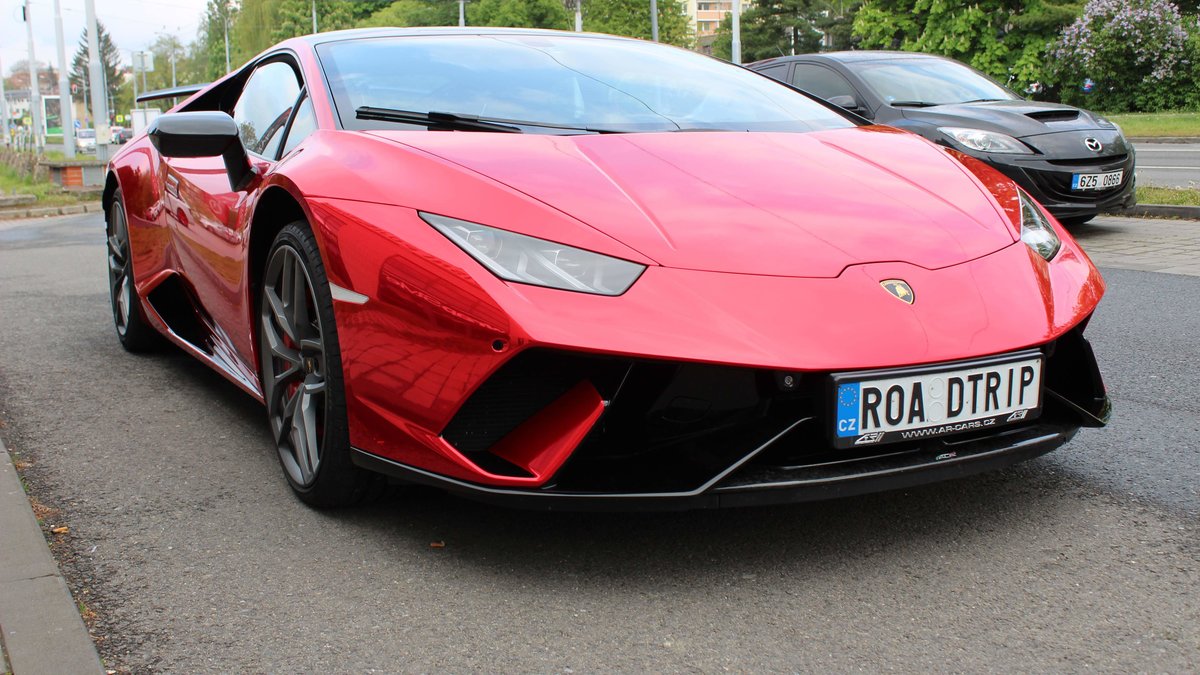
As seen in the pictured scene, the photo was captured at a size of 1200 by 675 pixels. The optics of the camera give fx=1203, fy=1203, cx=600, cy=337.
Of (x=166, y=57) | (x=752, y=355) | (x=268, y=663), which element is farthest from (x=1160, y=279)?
(x=166, y=57)

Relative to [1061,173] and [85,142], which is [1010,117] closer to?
[1061,173]

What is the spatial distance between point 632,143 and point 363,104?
724 mm

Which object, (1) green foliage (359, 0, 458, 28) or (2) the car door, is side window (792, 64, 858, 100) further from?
(1) green foliage (359, 0, 458, 28)

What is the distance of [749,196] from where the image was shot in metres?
2.63

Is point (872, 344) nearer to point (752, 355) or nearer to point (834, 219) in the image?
point (752, 355)

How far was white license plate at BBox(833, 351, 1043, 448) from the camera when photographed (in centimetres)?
224

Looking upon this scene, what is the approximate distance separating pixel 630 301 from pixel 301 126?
1.39 metres

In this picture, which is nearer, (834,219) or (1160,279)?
(834,219)

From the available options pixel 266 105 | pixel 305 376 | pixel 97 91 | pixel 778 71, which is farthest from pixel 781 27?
pixel 305 376

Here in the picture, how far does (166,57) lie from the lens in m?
118

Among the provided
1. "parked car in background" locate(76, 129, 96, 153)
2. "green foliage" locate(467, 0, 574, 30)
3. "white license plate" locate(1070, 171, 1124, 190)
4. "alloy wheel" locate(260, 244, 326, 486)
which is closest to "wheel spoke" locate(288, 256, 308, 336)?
"alloy wheel" locate(260, 244, 326, 486)

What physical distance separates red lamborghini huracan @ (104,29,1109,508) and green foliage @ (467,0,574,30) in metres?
64.9

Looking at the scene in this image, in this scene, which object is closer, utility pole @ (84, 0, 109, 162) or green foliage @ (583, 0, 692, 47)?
utility pole @ (84, 0, 109, 162)

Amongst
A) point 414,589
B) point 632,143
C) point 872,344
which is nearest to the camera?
point 872,344
